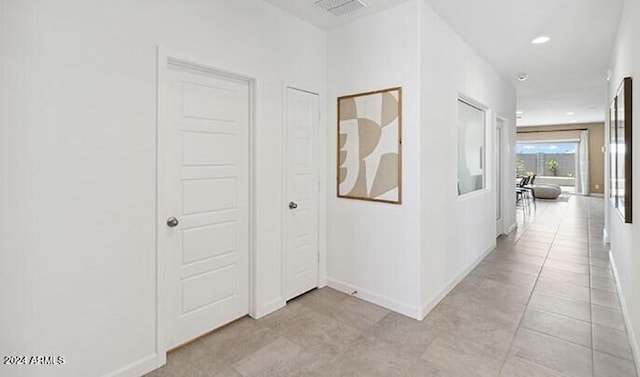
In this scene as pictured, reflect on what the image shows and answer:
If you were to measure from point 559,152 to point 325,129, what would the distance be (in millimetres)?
14494

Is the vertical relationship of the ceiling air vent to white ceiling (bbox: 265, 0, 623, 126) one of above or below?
below

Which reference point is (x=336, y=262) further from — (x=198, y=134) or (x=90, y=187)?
(x=90, y=187)

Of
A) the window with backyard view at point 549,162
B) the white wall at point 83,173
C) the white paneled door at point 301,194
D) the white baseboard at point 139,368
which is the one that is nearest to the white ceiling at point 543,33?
the white paneled door at point 301,194

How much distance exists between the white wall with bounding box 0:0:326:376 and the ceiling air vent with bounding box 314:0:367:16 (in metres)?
0.93

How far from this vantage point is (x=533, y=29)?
338cm

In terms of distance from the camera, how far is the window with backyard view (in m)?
13.5

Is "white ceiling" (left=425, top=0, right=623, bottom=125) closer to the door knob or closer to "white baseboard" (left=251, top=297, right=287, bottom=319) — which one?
the door knob

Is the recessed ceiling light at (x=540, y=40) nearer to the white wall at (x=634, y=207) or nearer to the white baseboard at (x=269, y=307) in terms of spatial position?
the white wall at (x=634, y=207)

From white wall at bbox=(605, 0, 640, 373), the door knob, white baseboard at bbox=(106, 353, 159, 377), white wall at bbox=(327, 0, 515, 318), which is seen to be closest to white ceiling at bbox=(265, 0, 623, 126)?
white wall at bbox=(327, 0, 515, 318)

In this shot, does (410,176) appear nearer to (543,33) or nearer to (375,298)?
(375,298)

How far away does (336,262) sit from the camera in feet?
11.2

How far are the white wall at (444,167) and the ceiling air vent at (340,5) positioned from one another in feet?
1.80

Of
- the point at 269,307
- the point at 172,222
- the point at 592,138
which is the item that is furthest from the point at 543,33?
the point at 592,138

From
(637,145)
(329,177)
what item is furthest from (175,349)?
(637,145)
